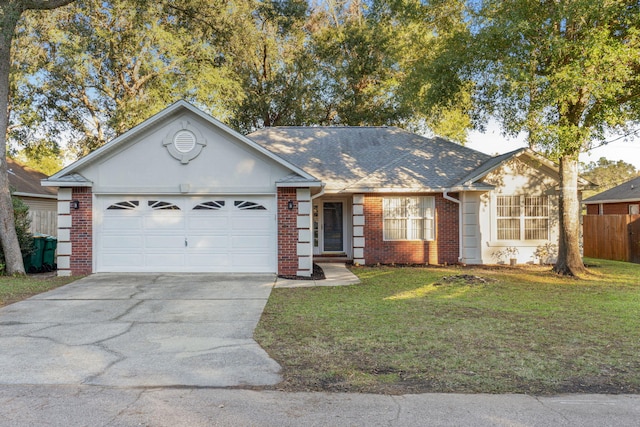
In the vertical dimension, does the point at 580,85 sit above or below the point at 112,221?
above

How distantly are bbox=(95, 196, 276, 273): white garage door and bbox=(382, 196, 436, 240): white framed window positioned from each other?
15.6ft

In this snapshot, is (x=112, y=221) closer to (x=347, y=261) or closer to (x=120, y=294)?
(x=120, y=294)

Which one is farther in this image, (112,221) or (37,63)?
(37,63)

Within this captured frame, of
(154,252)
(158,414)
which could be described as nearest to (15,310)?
(154,252)

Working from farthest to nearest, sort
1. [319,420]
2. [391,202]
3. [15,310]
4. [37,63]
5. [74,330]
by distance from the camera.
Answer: [37,63], [391,202], [15,310], [74,330], [319,420]

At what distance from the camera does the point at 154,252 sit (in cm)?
1307

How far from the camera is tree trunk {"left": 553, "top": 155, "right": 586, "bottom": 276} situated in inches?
521

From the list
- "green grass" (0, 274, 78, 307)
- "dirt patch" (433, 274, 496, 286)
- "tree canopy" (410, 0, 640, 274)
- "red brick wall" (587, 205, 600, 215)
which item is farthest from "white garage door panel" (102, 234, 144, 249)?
"red brick wall" (587, 205, 600, 215)

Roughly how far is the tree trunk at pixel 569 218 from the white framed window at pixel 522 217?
2581mm

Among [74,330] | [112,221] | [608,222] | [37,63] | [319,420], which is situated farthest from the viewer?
[37,63]

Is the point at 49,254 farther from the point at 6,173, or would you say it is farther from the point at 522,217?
the point at 522,217

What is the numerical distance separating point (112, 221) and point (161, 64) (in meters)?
13.2

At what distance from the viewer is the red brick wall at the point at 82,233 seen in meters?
12.8

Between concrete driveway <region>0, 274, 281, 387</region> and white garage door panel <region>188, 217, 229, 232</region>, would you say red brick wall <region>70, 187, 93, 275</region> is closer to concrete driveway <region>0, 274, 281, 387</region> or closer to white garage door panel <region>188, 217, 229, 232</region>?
concrete driveway <region>0, 274, 281, 387</region>
